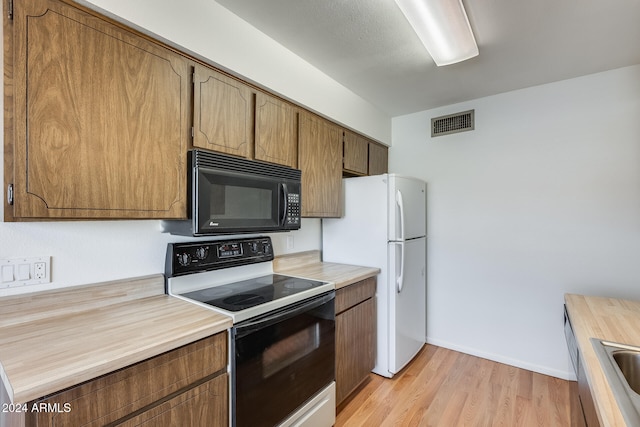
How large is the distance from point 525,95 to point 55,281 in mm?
3413

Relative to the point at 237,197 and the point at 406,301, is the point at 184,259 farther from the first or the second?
the point at 406,301

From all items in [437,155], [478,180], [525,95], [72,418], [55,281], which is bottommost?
[72,418]

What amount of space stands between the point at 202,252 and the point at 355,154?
1.62m

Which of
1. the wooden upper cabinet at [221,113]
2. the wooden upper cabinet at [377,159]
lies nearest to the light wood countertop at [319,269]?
the wooden upper cabinet at [221,113]

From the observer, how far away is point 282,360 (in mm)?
1476

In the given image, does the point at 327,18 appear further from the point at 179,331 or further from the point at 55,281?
the point at 55,281

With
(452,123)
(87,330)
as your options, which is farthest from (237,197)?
(452,123)

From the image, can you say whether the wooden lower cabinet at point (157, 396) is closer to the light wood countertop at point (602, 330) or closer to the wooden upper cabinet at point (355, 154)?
the light wood countertop at point (602, 330)

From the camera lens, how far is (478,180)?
2.74m

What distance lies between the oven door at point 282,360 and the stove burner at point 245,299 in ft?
0.33

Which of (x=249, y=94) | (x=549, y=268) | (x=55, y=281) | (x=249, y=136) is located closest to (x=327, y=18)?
(x=249, y=94)

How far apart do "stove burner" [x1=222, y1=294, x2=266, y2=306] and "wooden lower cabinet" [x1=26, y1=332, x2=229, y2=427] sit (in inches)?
8.8

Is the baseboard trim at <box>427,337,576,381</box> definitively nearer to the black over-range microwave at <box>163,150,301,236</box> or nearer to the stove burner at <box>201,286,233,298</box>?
the black over-range microwave at <box>163,150,301,236</box>

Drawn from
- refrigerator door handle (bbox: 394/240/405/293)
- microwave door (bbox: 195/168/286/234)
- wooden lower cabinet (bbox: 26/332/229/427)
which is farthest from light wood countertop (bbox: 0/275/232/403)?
refrigerator door handle (bbox: 394/240/405/293)
